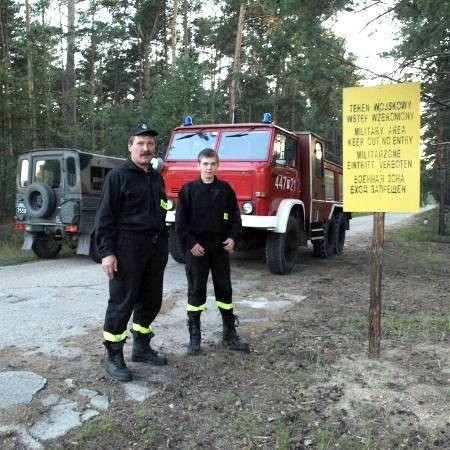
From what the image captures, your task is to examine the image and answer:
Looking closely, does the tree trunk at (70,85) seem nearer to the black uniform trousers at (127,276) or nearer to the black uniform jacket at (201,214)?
the black uniform jacket at (201,214)

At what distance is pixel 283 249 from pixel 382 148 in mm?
4562

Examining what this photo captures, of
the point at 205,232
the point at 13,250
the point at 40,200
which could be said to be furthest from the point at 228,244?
the point at 13,250

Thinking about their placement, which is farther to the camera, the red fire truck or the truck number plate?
the truck number plate

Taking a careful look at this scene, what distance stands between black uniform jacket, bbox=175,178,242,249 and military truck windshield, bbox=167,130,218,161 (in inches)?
176

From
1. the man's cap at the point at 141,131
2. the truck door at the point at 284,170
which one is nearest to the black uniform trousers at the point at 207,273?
the man's cap at the point at 141,131

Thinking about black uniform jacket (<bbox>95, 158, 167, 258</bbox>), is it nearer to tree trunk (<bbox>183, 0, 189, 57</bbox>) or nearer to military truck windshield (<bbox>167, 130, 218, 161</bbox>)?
military truck windshield (<bbox>167, 130, 218, 161</bbox>)

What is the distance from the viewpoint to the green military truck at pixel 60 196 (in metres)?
10.3

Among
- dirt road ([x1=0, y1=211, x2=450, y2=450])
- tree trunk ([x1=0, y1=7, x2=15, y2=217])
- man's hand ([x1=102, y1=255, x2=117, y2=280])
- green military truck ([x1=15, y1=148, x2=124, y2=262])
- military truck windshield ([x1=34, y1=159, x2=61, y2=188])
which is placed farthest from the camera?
tree trunk ([x1=0, y1=7, x2=15, y2=217])

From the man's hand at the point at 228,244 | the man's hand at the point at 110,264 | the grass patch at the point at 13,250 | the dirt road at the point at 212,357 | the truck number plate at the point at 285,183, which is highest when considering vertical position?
the truck number plate at the point at 285,183

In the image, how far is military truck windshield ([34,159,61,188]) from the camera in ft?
35.0

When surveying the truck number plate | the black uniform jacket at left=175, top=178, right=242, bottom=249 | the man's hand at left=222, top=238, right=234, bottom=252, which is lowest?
the man's hand at left=222, top=238, right=234, bottom=252

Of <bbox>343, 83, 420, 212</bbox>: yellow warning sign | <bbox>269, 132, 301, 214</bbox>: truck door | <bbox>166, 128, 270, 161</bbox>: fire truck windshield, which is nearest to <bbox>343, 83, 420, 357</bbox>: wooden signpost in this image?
<bbox>343, 83, 420, 212</bbox>: yellow warning sign

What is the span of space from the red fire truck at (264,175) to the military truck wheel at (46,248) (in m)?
3.13

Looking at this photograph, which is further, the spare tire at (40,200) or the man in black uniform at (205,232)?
the spare tire at (40,200)
